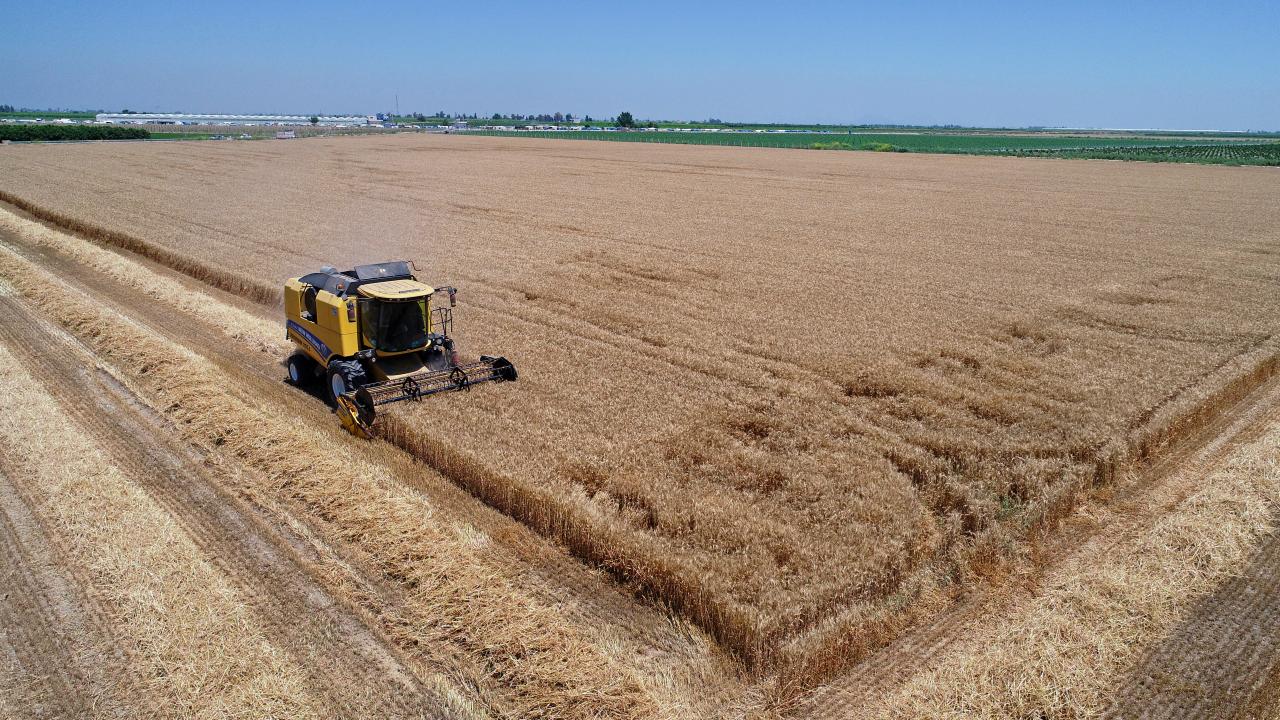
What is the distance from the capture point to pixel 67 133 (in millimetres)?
84812

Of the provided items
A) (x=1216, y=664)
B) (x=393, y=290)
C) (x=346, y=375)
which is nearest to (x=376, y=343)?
(x=346, y=375)

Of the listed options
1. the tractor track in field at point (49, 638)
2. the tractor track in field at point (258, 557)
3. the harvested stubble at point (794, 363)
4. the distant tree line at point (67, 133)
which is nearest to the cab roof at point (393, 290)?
the harvested stubble at point (794, 363)

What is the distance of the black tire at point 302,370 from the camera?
12.2 metres

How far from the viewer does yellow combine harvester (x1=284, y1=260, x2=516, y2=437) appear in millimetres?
10781

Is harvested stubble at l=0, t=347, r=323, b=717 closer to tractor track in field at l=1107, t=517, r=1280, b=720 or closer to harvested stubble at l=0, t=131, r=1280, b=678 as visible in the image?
harvested stubble at l=0, t=131, r=1280, b=678

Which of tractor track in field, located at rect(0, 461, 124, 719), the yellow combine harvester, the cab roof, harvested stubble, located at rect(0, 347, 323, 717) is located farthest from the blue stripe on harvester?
tractor track in field, located at rect(0, 461, 124, 719)

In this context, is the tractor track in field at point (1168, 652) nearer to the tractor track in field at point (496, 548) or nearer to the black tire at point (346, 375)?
the tractor track in field at point (496, 548)

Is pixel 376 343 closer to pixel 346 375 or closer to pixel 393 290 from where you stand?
pixel 346 375

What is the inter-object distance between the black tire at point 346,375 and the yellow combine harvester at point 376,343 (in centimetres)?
1

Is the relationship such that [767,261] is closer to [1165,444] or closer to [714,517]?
[1165,444]

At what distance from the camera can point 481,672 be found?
6.06 meters

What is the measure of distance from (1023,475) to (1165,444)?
3227mm

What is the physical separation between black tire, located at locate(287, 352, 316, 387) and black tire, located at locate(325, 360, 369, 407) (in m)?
→ 1.16

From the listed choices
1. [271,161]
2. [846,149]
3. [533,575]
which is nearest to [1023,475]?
[533,575]
